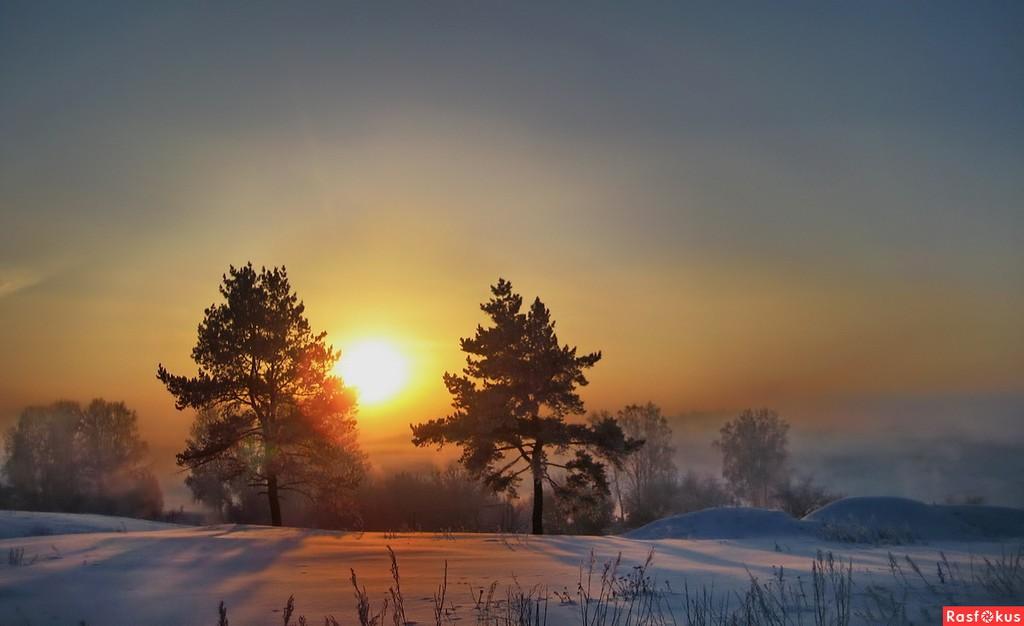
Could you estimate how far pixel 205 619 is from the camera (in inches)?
273

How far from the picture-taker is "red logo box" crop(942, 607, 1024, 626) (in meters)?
6.51

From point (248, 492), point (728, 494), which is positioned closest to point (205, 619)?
point (248, 492)

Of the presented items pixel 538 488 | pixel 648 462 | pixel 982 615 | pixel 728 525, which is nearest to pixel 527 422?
pixel 538 488

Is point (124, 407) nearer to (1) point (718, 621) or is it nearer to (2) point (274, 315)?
(2) point (274, 315)

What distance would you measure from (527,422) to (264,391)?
1180cm

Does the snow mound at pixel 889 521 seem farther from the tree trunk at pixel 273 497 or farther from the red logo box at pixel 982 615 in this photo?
→ the tree trunk at pixel 273 497

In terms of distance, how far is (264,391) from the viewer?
1222 inches

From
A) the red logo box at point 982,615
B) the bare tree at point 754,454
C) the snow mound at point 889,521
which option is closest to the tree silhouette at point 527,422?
the snow mound at point 889,521

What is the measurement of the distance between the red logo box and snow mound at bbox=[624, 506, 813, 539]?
16.2 metres

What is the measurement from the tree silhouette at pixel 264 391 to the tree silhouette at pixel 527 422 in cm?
561

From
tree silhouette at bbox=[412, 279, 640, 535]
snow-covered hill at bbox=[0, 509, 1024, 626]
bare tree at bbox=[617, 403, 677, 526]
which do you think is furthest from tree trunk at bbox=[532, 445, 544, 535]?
bare tree at bbox=[617, 403, 677, 526]

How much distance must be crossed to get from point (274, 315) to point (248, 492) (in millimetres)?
26352

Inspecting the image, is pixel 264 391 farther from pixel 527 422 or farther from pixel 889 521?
pixel 889 521

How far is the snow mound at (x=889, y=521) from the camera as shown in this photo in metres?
20.0
